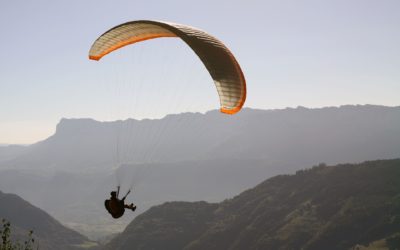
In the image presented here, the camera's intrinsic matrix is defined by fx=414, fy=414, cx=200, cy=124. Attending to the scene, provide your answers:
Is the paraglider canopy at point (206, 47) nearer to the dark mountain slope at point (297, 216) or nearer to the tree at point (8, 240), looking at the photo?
the tree at point (8, 240)

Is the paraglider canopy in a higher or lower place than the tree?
higher

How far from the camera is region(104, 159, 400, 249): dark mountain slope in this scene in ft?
288

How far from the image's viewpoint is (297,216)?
103 meters

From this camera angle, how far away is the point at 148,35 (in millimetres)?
20844

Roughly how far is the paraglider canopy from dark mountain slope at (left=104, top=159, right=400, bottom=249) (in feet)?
233

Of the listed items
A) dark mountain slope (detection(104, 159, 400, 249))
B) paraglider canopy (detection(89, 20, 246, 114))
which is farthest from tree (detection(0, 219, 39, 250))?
dark mountain slope (detection(104, 159, 400, 249))

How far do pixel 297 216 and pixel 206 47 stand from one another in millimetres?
93367

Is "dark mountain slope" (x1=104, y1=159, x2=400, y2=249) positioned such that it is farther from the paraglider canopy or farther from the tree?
the tree

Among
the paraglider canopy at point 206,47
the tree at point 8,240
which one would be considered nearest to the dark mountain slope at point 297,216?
the paraglider canopy at point 206,47

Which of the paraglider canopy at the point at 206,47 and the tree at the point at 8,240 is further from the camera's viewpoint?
the paraglider canopy at the point at 206,47

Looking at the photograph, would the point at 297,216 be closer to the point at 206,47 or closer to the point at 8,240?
the point at 206,47

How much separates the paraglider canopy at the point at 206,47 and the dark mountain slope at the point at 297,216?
7088cm

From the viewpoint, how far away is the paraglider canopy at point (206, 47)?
55.3 feet

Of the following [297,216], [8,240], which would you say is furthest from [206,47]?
[297,216]
